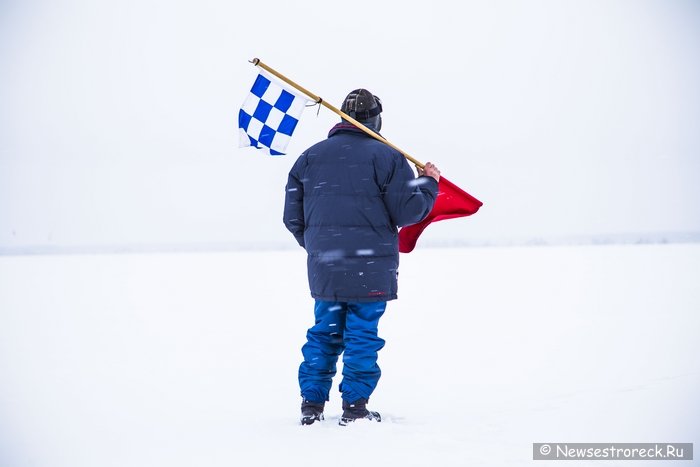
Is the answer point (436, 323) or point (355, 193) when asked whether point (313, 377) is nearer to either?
point (355, 193)

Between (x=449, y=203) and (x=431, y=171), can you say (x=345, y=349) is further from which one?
(x=449, y=203)

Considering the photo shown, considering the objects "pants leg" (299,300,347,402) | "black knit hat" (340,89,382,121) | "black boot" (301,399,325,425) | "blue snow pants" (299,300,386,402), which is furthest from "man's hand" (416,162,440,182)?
"black boot" (301,399,325,425)

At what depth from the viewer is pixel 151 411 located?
4.02m

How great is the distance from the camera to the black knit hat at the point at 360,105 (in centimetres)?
377

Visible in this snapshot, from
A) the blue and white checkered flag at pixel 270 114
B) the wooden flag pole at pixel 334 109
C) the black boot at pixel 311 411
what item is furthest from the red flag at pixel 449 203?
the black boot at pixel 311 411

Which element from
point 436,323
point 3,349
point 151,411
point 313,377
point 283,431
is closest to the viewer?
point 283,431

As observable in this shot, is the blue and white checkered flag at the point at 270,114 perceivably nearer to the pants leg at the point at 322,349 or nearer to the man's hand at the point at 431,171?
the man's hand at the point at 431,171

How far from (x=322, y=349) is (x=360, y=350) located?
0.23 metres

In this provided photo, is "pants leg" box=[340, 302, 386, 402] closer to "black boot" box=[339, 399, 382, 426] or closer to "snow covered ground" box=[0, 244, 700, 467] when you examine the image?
"black boot" box=[339, 399, 382, 426]

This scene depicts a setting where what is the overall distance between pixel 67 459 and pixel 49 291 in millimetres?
8569

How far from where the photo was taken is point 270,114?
3.91 metres

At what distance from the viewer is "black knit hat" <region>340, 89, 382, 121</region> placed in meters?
3.77

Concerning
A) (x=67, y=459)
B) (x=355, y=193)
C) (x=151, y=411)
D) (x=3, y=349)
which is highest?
(x=355, y=193)

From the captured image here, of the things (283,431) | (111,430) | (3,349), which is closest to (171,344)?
(3,349)
